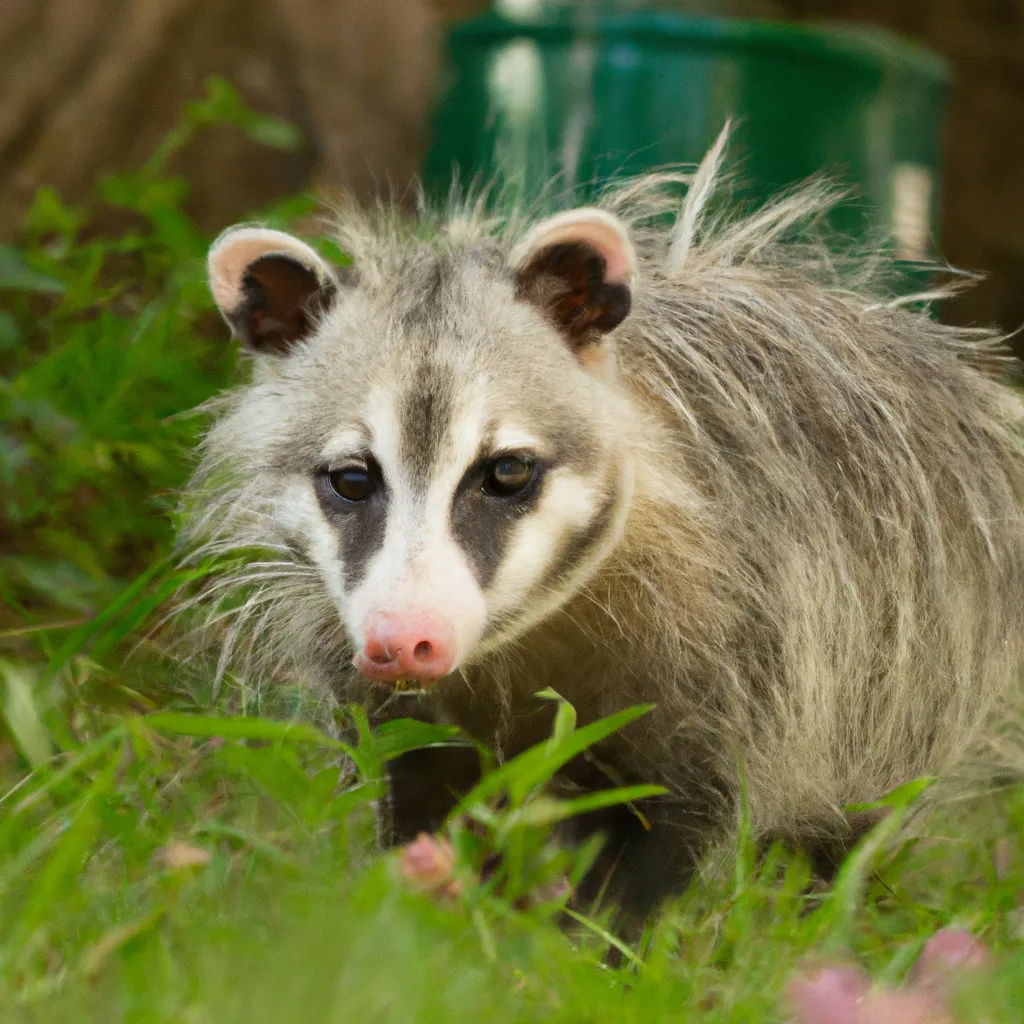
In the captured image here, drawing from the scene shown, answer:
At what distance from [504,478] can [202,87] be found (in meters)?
3.16

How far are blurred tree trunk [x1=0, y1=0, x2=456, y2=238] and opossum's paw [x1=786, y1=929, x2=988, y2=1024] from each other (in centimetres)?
289

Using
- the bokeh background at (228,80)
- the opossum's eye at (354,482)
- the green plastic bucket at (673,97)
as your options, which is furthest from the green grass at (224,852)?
the green plastic bucket at (673,97)

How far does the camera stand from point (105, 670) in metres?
2.74

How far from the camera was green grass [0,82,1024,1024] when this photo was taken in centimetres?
162

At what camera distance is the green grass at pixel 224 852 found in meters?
1.62

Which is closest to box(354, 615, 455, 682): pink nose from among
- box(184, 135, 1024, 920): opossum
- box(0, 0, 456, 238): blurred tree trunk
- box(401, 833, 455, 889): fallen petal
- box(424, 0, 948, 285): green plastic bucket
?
box(184, 135, 1024, 920): opossum

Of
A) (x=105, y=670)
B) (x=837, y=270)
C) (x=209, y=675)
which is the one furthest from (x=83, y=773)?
(x=837, y=270)

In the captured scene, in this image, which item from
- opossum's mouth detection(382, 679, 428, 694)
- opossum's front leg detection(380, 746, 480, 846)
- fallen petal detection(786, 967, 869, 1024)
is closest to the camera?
fallen petal detection(786, 967, 869, 1024)

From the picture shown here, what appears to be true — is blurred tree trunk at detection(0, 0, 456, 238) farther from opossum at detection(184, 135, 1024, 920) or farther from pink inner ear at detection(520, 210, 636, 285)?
pink inner ear at detection(520, 210, 636, 285)

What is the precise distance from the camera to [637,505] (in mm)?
2518

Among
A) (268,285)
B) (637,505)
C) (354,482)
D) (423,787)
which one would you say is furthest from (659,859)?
(268,285)

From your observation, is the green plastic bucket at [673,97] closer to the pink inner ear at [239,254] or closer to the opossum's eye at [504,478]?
the pink inner ear at [239,254]

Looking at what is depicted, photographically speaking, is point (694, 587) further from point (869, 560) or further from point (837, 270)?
point (837, 270)

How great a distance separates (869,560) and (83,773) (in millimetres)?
1484
